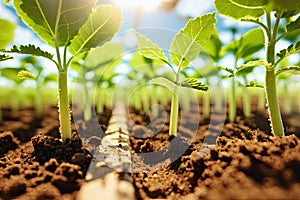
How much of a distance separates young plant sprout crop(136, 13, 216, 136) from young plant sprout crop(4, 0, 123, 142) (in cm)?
22

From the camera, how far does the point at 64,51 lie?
5.95ft

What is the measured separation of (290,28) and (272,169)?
0.84 m

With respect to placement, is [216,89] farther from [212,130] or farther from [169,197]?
[169,197]

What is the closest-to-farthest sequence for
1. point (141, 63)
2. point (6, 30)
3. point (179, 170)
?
point (179, 170)
point (6, 30)
point (141, 63)

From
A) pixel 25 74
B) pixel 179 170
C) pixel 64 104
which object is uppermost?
pixel 25 74

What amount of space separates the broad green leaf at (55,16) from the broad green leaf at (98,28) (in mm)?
54

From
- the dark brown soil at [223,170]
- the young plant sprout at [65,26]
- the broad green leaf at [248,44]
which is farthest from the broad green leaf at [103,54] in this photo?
the dark brown soil at [223,170]

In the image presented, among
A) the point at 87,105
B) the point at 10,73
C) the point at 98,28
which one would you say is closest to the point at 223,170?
the point at 98,28

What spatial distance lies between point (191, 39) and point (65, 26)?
27.9 inches

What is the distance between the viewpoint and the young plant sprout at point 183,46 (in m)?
1.82

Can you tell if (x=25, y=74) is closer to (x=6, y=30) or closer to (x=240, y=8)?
(x=6, y=30)

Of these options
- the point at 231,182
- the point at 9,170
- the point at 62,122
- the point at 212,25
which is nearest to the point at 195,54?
the point at 212,25

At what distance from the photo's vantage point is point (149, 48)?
1876 mm

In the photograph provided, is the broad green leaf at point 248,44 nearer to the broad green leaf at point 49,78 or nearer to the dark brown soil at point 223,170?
the dark brown soil at point 223,170
